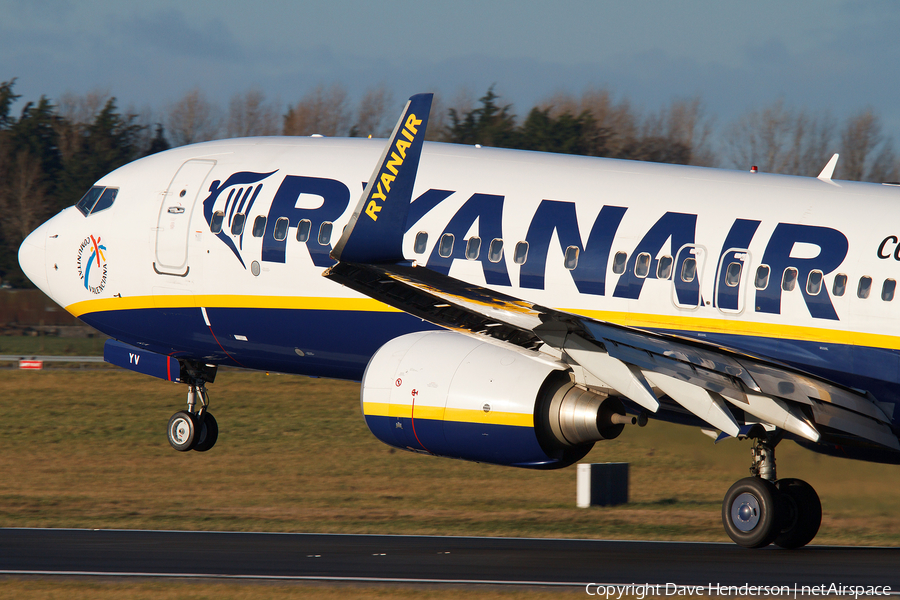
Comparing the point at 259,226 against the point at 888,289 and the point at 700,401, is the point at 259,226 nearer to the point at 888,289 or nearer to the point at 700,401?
the point at 700,401

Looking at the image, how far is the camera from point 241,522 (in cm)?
2088

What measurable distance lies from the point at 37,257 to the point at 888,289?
15.7 metres

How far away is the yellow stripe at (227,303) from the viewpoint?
18.8 metres

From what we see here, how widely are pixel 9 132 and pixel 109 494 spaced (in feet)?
248

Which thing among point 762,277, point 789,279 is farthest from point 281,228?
point 789,279

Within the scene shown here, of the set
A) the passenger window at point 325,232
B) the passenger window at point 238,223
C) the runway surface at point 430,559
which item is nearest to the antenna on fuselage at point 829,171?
the runway surface at point 430,559

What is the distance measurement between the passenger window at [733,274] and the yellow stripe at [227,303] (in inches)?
211

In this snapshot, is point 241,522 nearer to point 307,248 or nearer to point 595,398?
point 307,248

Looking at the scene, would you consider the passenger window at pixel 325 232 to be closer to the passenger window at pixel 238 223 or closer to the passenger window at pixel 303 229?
the passenger window at pixel 303 229

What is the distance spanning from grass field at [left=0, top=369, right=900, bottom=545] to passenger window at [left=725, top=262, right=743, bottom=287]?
3916mm

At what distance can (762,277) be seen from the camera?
16.2 meters

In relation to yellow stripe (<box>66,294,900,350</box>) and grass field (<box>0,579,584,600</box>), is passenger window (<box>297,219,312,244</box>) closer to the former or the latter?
yellow stripe (<box>66,294,900,350</box>)

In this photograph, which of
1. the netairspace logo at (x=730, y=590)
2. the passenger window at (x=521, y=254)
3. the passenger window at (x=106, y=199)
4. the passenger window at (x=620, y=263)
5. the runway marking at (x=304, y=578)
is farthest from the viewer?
the passenger window at (x=106, y=199)

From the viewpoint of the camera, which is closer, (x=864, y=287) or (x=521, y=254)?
(x=864, y=287)
